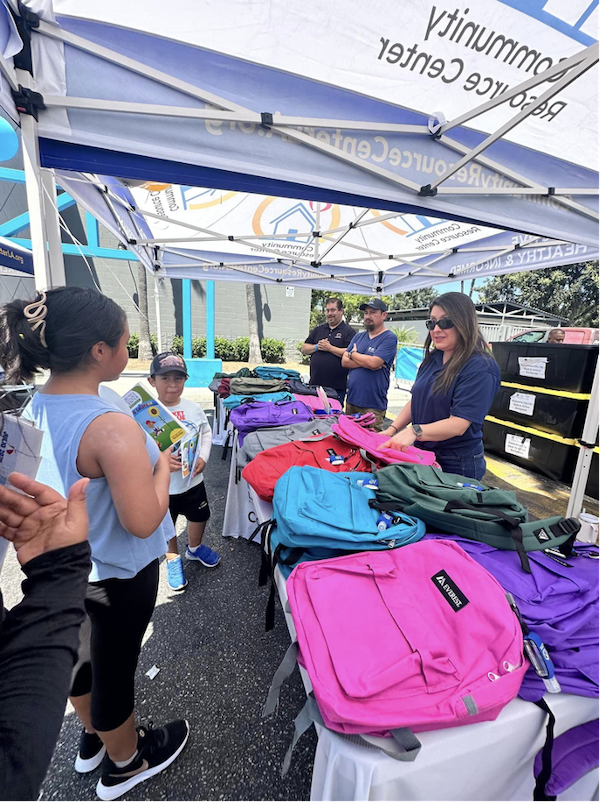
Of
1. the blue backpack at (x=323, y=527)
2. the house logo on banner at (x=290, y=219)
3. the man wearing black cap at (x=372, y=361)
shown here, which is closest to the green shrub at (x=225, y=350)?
the house logo on banner at (x=290, y=219)

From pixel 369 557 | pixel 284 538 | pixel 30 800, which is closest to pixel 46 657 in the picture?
pixel 30 800

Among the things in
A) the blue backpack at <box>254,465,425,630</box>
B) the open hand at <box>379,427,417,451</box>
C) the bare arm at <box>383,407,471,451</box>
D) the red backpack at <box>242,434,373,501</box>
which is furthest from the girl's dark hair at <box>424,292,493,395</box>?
the blue backpack at <box>254,465,425,630</box>

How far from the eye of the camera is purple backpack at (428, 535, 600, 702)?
2.89 feet

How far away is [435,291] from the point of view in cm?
3625

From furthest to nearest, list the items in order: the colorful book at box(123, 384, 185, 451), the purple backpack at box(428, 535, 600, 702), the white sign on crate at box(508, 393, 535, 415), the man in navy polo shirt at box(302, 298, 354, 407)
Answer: the white sign on crate at box(508, 393, 535, 415) < the man in navy polo shirt at box(302, 298, 354, 407) < the colorful book at box(123, 384, 185, 451) < the purple backpack at box(428, 535, 600, 702)

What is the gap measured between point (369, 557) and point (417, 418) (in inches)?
52.6

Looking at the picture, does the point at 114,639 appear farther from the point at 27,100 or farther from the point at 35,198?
the point at 27,100

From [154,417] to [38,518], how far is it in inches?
33.3

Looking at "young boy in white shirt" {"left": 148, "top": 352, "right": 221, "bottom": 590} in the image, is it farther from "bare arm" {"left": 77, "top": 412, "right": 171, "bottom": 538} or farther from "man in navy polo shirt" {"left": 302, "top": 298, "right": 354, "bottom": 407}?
"man in navy polo shirt" {"left": 302, "top": 298, "right": 354, "bottom": 407}

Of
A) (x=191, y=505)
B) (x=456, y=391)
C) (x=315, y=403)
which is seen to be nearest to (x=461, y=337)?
(x=456, y=391)

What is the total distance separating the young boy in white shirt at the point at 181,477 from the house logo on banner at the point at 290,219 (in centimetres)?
293

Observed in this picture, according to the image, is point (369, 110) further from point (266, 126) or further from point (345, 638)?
point (345, 638)

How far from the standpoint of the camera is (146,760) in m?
1.34

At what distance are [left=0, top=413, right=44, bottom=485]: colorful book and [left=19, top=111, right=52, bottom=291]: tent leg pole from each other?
162 centimetres
